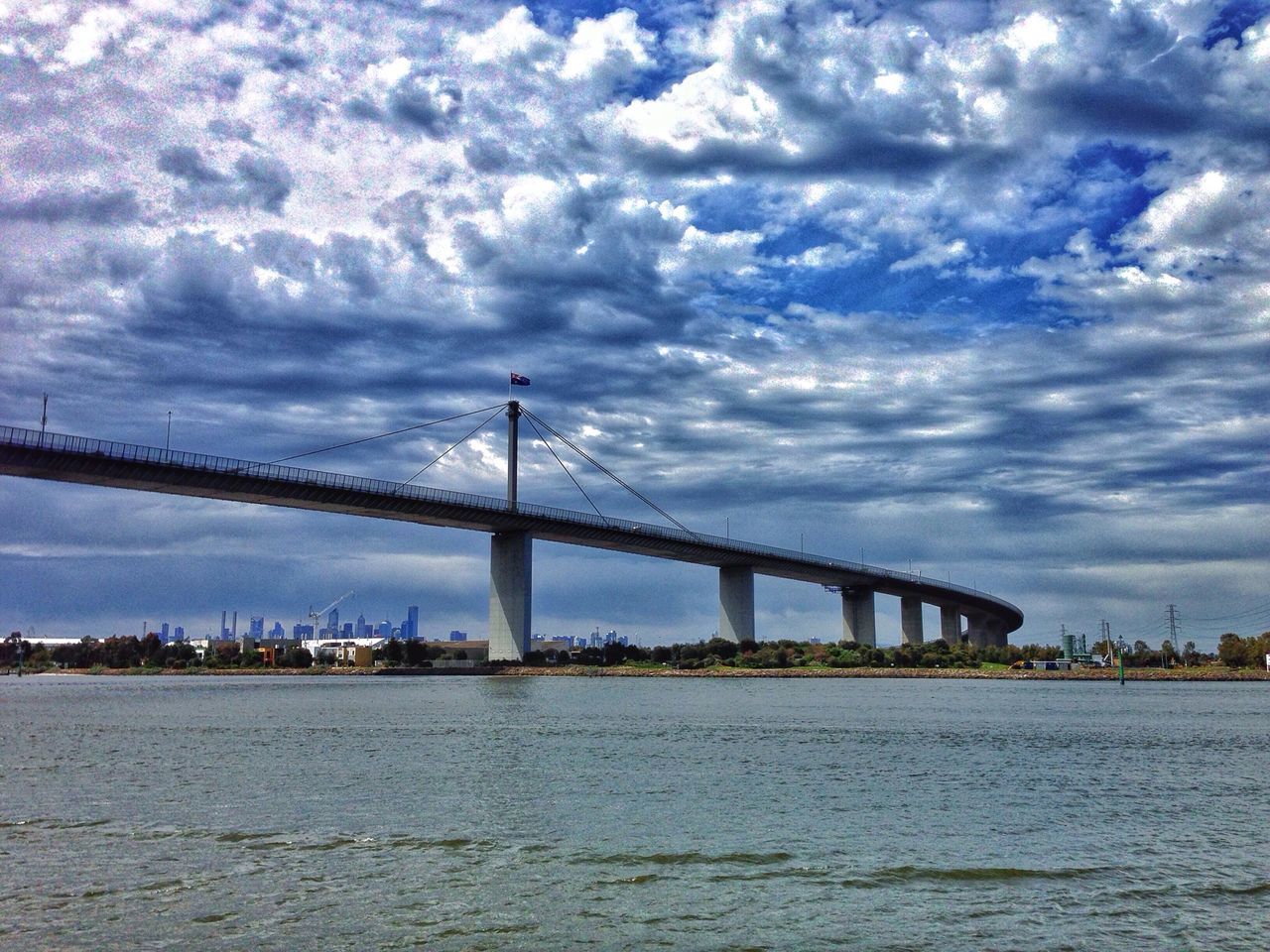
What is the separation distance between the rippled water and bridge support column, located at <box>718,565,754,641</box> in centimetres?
9042

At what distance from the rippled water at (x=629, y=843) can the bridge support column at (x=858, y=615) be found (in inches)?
4299

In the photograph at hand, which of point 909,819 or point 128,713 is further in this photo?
point 128,713

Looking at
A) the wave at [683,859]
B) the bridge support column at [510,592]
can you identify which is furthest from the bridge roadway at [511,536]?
the wave at [683,859]

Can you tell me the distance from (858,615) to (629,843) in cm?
13376

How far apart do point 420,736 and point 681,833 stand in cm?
2123

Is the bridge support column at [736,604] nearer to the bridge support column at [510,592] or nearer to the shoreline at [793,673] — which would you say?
the shoreline at [793,673]

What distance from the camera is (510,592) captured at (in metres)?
102

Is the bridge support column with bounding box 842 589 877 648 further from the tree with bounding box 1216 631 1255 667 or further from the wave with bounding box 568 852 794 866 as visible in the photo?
the wave with bounding box 568 852 794 866

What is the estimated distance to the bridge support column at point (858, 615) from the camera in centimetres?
14562

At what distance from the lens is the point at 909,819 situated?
19391 millimetres

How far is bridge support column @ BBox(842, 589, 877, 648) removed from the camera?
478ft

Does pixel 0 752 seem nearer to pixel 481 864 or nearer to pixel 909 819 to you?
pixel 481 864

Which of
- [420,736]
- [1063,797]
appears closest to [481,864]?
[1063,797]

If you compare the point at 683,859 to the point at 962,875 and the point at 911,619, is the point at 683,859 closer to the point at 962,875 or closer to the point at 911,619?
the point at 962,875
